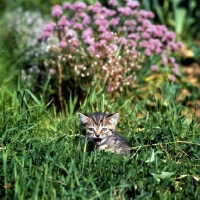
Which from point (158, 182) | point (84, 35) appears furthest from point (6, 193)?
point (84, 35)

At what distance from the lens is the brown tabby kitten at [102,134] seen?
5.18 meters

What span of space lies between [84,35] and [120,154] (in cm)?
217

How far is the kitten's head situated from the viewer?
5242 mm

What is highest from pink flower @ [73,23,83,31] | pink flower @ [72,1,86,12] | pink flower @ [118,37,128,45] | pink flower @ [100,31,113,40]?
pink flower @ [72,1,86,12]

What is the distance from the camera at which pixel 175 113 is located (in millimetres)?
5688

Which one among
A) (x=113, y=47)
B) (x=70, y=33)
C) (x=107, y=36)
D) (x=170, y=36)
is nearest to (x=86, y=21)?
(x=70, y=33)

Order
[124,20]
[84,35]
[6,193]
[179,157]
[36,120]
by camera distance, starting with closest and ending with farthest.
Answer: [6,193] → [179,157] → [36,120] → [84,35] → [124,20]

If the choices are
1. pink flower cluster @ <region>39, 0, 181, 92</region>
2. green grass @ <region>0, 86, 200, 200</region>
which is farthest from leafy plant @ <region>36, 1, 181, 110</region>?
green grass @ <region>0, 86, 200, 200</region>

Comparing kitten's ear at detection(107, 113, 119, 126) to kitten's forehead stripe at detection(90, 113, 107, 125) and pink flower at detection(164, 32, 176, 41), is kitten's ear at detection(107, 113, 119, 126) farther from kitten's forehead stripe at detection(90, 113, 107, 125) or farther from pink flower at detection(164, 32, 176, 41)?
pink flower at detection(164, 32, 176, 41)

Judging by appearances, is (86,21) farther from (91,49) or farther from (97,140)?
(97,140)

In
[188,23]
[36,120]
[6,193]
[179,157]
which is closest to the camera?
[6,193]

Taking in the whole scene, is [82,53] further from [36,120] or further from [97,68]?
[36,120]

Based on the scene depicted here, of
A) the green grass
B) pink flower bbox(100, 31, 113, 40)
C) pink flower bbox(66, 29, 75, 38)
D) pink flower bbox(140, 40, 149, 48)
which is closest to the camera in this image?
the green grass

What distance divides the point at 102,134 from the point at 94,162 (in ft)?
1.96
